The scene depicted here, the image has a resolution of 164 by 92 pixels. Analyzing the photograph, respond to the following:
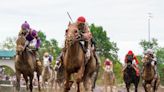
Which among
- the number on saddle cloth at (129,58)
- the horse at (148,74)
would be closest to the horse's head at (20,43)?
the horse at (148,74)

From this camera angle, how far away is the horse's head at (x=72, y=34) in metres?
17.2

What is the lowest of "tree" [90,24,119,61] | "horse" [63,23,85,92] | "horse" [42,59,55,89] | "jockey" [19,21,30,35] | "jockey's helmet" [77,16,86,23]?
"horse" [63,23,85,92]

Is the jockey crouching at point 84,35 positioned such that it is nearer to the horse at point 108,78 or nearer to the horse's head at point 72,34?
the horse's head at point 72,34

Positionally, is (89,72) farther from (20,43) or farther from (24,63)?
(24,63)

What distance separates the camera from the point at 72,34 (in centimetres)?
1720

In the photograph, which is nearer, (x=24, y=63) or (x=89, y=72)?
(x=89, y=72)

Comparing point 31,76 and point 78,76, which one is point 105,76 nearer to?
point 31,76

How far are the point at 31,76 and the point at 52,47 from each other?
12648cm

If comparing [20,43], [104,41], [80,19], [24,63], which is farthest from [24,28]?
[104,41]

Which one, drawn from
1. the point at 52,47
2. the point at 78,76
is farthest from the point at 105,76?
the point at 52,47

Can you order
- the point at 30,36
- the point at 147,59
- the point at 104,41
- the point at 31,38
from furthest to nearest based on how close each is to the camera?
the point at 104,41, the point at 147,59, the point at 31,38, the point at 30,36

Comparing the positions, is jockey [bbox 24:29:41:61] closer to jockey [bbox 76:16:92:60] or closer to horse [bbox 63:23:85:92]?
jockey [bbox 76:16:92:60]

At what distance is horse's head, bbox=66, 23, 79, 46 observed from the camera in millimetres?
17203

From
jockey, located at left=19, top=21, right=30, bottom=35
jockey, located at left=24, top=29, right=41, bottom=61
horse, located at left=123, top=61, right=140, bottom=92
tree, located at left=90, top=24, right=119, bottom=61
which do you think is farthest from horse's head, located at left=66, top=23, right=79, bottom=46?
tree, located at left=90, top=24, right=119, bottom=61
